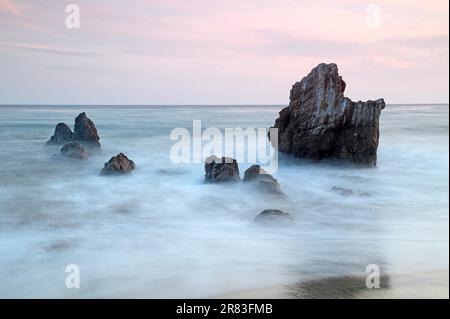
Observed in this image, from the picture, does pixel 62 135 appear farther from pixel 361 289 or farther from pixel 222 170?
pixel 361 289

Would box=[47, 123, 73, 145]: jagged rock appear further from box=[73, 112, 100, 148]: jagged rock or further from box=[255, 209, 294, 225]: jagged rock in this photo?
box=[255, 209, 294, 225]: jagged rock

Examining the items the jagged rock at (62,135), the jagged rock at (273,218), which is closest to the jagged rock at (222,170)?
the jagged rock at (273,218)

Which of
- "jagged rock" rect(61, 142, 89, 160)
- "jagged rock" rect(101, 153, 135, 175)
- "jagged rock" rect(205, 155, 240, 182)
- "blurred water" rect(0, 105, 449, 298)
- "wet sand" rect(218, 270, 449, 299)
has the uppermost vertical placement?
"jagged rock" rect(61, 142, 89, 160)

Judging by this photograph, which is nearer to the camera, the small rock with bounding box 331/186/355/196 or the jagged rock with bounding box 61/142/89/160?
the small rock with bounding box 331/186/355/196

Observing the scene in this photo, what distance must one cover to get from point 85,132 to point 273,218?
660 centimetres

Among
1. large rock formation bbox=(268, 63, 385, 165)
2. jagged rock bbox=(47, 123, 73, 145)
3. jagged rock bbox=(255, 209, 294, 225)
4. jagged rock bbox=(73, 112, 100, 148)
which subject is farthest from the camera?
jagged rock bbox=(47, 123, 73, 145)

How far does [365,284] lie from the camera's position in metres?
4.20

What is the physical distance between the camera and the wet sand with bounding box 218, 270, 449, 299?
395 centimetres

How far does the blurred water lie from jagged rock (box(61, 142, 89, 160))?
23 cm

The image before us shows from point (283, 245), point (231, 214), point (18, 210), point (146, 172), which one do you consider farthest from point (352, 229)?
point (18, 210)

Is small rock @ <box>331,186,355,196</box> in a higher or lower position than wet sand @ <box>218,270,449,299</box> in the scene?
higher

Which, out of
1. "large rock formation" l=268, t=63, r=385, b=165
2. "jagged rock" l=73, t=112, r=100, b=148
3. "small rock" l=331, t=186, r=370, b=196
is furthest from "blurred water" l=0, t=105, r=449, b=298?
"jagged rock" l=73, t=112, r=100, b=148

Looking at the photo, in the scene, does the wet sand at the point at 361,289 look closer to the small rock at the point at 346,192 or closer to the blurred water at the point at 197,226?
the blurred water at the point at 197,226

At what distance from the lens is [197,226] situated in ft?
20.6
